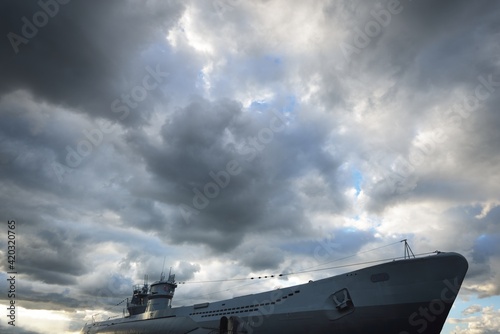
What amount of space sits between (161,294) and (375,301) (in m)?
27.4

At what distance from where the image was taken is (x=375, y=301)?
17.9m

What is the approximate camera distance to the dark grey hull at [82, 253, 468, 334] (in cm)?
1730

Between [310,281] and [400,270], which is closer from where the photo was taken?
[400,270]

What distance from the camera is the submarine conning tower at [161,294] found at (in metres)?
38.1

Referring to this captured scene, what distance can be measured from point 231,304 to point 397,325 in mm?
11872

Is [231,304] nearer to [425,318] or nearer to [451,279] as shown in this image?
[425,318]

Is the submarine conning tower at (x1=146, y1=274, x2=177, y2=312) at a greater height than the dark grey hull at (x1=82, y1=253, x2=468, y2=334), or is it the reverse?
the submarine conning tower at (x1=146, y1=274, x2=177, y2=312)

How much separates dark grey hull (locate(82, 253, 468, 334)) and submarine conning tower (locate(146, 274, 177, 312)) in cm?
1973

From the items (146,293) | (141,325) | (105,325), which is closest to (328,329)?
(141,325)

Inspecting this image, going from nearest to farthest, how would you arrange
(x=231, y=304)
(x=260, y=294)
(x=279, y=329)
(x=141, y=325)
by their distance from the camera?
(x=279, y=329) < (x=260, y=294) < (x=231, y=304) < (x=141, y=325)

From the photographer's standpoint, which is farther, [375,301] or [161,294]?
[161,294]

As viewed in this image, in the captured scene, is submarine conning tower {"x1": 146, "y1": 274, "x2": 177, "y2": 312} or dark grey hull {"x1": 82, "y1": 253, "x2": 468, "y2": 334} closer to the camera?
dark grey hull {"x1": 82, "y1": 253, "x2": 468, "y2": 334}

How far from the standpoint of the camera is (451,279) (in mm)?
17422

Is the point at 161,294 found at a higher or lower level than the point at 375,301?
higher
